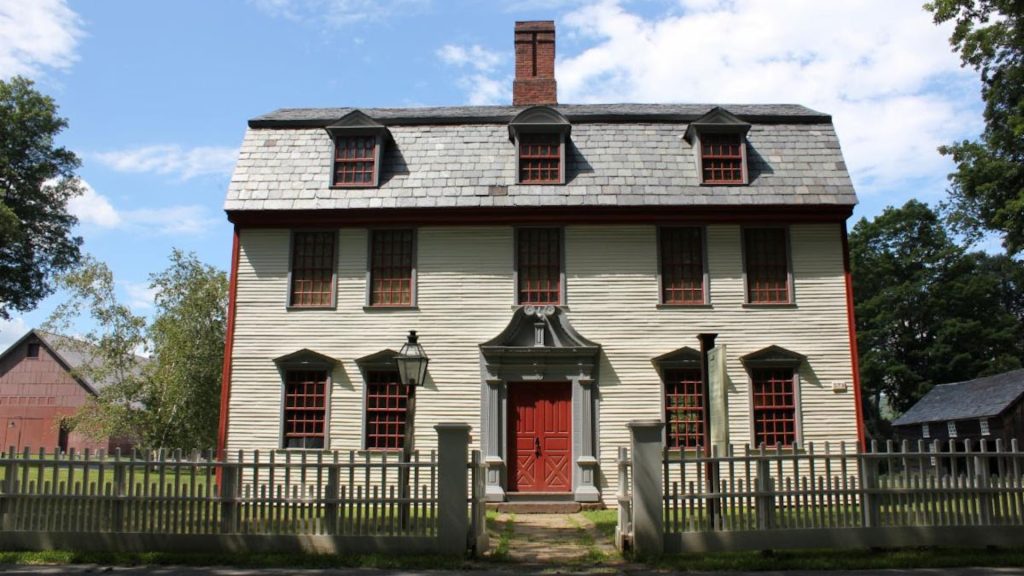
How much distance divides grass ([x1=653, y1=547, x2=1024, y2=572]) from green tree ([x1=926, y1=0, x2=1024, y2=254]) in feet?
49.8

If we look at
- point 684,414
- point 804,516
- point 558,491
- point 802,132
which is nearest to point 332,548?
point 804,516

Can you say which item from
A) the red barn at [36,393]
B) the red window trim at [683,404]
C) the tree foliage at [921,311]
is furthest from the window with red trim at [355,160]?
the red barn at [36,393]

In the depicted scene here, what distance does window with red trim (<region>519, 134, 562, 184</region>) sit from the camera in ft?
55.8

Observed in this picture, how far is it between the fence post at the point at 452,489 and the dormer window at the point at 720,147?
977 centimetres

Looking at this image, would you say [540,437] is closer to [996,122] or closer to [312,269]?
[312,269]

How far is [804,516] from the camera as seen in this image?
30.7ft

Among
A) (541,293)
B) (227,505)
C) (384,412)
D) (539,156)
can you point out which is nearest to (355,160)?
(539,156)

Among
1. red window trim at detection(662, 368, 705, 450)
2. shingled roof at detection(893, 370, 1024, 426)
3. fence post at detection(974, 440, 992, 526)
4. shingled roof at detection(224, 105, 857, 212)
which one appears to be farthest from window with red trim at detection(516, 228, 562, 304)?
shingled roof at detection(893, 370, 1024, 426)

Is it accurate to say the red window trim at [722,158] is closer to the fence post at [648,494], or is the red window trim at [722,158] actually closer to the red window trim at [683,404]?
the red window trim at [683,404]

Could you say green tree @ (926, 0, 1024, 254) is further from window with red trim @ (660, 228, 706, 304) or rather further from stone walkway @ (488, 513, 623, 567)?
stone walkway @ (488, 513, 623, 567)

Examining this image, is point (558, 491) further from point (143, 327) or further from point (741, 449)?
point (143, 327)

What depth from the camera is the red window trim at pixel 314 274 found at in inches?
647

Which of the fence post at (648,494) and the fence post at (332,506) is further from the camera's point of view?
the fence post at (332,506)

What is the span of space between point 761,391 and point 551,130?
7.07 m
